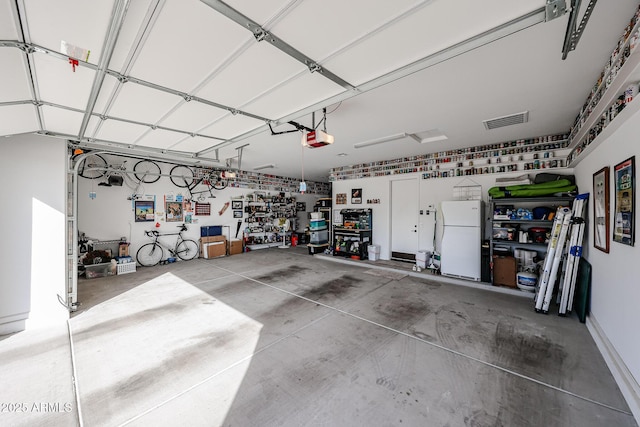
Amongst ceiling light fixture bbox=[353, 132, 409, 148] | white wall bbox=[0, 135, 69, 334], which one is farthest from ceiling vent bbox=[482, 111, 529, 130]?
white wall bbox=[0, 135, 69, 334]

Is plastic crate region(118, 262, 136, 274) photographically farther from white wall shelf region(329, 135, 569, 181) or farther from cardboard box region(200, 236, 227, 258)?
white wall shelf region(329, 135, 569, 181)

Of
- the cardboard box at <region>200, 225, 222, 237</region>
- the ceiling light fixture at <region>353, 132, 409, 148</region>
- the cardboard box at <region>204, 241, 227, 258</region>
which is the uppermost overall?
the ceiling light fixture at <region>353, 132, 409, 148</region>

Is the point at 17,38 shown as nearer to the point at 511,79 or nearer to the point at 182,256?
the point at 511,79

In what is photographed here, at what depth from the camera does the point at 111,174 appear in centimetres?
607

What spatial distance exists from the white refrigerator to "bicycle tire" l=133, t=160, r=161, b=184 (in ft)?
25.0

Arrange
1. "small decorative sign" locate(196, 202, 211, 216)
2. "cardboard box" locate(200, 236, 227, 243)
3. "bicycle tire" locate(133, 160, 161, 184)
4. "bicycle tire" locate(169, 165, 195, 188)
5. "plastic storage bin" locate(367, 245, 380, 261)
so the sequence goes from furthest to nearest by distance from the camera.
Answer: "small decorative sign" locate(196, 202, 211, 216) < "cardboard box" locate(200, 236, 227, 243) < "bicycle tire" locate(169, 165, 195, 188) < "plastic storage bin" locate(367, 245, 380, 261) < "bicycle tire" locate(133, 160, 161, 184)

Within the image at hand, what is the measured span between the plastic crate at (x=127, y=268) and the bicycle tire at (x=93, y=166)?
2.28 meters

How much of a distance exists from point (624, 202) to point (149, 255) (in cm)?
891

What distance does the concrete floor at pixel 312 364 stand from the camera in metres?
1.81

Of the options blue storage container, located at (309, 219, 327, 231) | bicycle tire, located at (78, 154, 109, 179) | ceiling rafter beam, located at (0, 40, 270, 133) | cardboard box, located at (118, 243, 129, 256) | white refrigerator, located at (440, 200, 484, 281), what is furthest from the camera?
blue storage container, located at (309, 219, 327, 231)

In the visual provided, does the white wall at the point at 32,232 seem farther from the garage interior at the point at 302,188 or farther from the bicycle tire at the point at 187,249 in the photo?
the bicycle tire at the point at 187,249

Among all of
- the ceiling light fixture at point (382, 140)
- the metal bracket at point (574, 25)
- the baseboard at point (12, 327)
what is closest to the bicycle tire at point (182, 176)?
the baseboard at point (12, 327)

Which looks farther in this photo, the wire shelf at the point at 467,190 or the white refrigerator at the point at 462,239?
the wire shelf at the point at 467,190

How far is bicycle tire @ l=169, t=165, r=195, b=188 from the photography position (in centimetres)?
710
